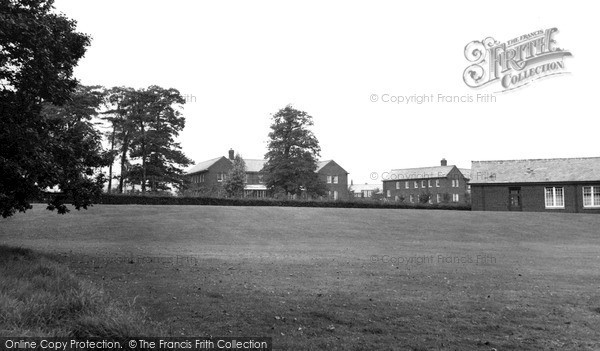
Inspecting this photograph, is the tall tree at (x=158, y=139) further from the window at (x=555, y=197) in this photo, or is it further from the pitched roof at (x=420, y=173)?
the pitched roof at (x=420, y=173)

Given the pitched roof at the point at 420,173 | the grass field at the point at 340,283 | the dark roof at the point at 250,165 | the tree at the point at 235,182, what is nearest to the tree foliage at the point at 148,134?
the tree at the point at 235,182

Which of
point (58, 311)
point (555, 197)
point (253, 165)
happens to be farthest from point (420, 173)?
point (58, 311)

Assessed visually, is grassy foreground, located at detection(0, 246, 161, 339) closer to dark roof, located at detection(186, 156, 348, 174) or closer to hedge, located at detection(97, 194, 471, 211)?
hedge, located at detection(97, 194, 471, 211)

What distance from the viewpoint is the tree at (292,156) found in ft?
212

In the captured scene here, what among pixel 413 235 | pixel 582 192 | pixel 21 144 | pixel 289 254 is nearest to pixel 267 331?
pixel 21 144

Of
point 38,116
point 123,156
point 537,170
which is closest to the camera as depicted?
point 38,116

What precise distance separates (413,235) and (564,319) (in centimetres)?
2092

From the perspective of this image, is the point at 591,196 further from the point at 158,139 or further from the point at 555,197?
the point at 158,139

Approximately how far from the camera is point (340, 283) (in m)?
12.0

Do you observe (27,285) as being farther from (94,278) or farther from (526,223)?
(526,223)

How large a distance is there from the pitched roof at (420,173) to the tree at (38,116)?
300ft

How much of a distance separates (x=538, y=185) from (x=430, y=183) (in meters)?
49.2

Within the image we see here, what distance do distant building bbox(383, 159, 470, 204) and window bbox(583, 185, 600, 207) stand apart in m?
46.1

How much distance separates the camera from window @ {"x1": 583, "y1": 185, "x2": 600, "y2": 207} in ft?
161
